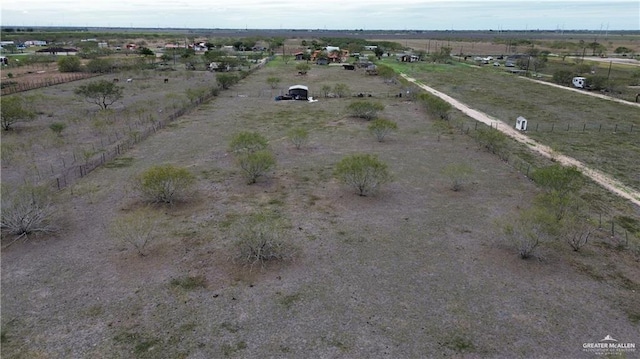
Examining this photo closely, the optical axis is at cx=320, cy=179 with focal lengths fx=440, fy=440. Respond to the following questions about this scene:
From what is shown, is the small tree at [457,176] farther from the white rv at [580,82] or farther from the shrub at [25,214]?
the white rv at [580,82]

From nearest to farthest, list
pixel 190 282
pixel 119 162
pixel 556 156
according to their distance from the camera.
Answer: pixel 190 282 < pixel 119 162 < pixel 556 156

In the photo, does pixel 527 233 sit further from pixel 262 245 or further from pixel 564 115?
pixel 564 115

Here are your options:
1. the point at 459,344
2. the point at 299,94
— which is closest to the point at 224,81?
the point at 299,94

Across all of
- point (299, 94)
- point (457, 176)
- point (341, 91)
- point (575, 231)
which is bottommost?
point (575, 231)

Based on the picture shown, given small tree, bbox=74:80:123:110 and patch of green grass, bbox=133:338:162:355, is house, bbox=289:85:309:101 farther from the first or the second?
patch of green grass, bbox=133:338:162:355

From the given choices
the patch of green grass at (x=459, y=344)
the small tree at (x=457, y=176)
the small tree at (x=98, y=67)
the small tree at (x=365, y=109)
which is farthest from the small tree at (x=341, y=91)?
the patch of green grass at (x=459, y=344)

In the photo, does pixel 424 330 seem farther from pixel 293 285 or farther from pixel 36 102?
pixel 36 102

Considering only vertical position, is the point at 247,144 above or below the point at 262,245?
above
